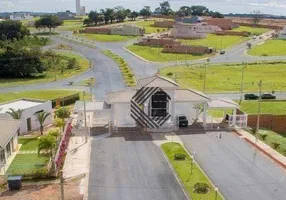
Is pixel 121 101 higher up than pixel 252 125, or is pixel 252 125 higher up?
pixel 121 101

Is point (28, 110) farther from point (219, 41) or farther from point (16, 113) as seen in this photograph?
point (219, 41)

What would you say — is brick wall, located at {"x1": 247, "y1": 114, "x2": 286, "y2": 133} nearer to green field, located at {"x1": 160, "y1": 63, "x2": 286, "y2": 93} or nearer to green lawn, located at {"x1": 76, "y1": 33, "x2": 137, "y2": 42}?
green field, located at {"x1": 160, "y1": 63, "x2": 286, "y2": 93}

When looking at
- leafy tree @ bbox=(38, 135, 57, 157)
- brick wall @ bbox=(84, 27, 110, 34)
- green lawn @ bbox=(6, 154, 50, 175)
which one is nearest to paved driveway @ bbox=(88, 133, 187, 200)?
leafy tree @ bbox=(38, 135, 57, 157)

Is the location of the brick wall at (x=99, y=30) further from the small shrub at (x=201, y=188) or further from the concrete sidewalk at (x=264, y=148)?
the small shrub at (x=201, y=188)

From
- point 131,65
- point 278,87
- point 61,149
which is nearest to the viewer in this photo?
point 61,149

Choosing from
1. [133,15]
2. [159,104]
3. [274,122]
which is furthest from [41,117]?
[133,15]

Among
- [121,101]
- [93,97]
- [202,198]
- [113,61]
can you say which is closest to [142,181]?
[202,198]

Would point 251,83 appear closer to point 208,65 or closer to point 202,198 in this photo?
point 208,65
